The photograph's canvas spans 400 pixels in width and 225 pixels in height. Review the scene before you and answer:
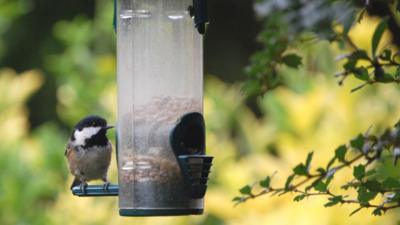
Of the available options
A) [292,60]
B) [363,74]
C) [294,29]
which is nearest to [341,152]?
[363,74]

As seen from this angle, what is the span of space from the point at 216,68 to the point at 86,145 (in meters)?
7.47

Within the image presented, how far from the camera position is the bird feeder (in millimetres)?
3922

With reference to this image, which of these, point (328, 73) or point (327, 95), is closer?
point (328, 73)

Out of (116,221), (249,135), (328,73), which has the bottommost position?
(116,221)

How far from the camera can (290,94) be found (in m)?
7.16

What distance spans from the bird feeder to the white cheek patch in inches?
15.3

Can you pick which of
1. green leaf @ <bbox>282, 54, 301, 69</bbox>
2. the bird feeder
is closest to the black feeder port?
the bird feeder

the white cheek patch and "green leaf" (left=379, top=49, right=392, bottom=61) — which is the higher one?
"green leaf" (left=379, top=49, right=392, bottom=61)

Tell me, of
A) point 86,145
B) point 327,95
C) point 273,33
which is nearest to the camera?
point 273,33

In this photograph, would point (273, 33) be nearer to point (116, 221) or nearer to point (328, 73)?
point (328, 73)

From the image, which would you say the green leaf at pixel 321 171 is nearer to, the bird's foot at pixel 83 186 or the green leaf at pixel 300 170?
the green leaf at pixel 300 170

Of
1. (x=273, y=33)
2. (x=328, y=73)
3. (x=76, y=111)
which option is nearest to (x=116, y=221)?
(x=76, y=111)

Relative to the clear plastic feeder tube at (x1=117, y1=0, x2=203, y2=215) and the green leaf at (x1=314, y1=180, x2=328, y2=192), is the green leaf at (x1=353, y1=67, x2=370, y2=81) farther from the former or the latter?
the clear plastic feeder tube at (x1=117, y1=0, x2=203, y2=215)

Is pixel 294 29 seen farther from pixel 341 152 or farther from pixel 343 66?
pixel 341 152
